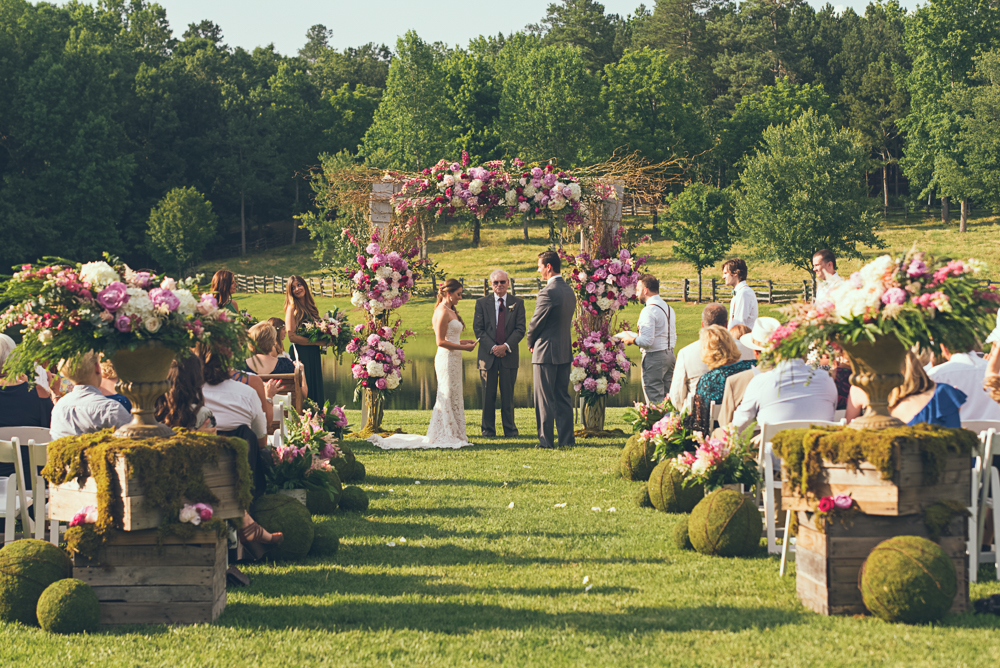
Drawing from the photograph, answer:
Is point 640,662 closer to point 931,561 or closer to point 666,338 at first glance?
point 931,561

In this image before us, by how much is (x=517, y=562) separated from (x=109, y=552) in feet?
8.46

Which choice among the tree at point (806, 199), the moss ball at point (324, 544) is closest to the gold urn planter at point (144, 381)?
the moss ball at point (324, 544)

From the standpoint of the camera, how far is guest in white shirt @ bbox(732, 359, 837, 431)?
6.56m

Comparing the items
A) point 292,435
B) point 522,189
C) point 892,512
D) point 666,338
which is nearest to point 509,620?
point 892,512

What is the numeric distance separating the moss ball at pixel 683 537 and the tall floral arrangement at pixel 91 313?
11.3ft

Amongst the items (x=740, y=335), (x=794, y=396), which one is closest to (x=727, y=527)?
(x=794, y=396)

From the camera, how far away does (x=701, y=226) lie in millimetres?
45719

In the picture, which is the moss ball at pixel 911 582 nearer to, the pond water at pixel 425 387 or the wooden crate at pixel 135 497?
the wooden crate at pixel 135 497

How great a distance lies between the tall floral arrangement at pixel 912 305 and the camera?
4602mm

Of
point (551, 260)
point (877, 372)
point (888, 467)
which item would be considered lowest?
point (888, 467)

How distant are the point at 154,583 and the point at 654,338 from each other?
7641 mm

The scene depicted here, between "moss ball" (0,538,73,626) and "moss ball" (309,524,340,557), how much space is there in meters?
1.81

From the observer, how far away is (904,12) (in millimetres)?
73562

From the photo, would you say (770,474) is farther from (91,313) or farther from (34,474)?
(34,474)
